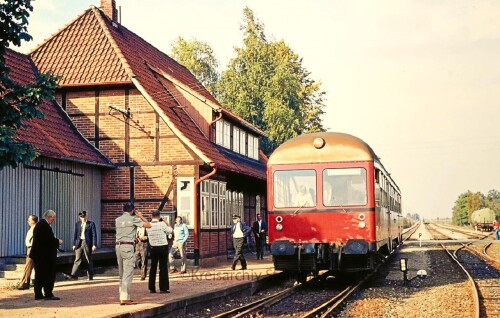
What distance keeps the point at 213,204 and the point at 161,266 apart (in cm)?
867

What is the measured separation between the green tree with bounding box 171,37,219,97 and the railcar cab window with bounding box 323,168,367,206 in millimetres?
35235

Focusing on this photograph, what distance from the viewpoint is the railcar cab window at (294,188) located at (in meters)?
15.1

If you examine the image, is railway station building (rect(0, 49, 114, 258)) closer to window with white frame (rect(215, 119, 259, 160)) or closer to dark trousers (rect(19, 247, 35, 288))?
dark trousers (rect(19, 247, 35, 288))

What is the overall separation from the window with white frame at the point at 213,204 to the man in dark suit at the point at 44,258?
338 inches

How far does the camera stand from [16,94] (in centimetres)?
1003

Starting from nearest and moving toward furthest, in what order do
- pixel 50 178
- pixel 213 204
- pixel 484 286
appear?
1. pixel 484 286
2. pixel 50 178
3. pixel 213 204

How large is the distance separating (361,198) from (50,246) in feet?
21.1

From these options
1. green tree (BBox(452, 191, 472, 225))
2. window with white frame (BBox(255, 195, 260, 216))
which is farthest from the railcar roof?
green tree (BBox(452, 191, 472, 225))

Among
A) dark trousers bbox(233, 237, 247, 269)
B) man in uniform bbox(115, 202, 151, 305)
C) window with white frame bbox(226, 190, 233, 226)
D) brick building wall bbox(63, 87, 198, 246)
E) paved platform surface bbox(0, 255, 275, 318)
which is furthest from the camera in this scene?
window with white frame bbox(226, 190, 233, 226)

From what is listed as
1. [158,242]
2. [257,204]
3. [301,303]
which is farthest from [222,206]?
[301,303]

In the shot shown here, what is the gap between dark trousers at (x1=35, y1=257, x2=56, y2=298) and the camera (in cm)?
1184

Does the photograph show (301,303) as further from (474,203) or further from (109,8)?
(474,203)

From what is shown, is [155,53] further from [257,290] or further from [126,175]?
[257,290]

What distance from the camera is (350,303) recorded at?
1295cm
